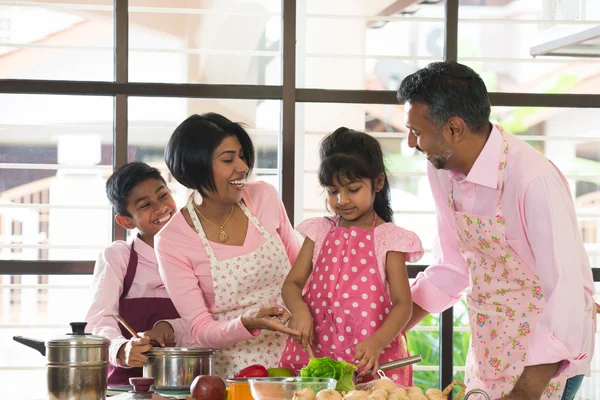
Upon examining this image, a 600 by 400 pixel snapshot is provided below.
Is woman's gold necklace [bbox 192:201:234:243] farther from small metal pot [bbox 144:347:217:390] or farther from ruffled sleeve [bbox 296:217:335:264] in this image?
small metal pot [bbox 144:347:217:390]

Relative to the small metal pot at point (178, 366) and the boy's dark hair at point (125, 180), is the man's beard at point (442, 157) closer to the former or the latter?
the small metal pot at point (178, 366)

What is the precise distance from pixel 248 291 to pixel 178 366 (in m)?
0.44

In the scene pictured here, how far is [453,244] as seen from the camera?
2.68 m

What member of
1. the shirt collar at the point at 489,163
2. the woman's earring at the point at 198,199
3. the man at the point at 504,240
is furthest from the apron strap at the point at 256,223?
the shirt collar at the point at 489,163

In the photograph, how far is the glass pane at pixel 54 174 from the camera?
3277 millimetres

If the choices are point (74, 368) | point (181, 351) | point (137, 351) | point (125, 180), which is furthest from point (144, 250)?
point (74, 368)

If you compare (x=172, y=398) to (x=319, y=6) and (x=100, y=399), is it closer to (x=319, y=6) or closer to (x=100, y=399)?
(x=100, y=399)

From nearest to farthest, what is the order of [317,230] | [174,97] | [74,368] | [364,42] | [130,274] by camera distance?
[74,368] < [317,230] < [130,274] < [174,97] < [364,42]

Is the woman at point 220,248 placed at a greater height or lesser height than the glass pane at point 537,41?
lesser

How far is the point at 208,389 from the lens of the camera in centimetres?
212

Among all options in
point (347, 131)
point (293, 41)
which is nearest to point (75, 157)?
point (293, 41)

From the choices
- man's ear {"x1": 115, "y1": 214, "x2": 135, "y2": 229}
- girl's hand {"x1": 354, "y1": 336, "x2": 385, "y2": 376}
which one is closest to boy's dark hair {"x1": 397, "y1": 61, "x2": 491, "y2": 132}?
girl's hand {"x1": 354, "y1": 336, "x2": 385, "y2": 376}

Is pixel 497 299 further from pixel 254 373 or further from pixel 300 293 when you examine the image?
pixel 254 373

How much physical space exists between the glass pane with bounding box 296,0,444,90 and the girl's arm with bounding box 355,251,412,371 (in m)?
1.03
